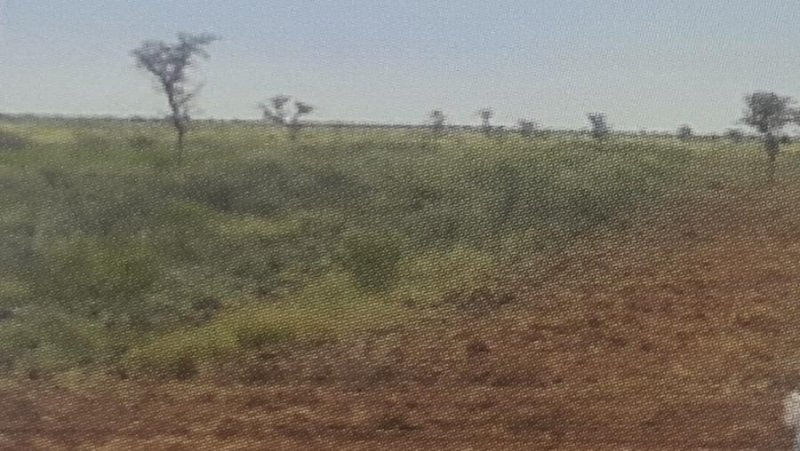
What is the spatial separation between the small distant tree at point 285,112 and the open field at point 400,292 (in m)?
0.06

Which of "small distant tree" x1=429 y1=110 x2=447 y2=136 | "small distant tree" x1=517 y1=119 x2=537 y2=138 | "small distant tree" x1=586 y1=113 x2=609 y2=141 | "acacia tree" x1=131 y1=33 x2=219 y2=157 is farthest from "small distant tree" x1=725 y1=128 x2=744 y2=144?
"acacia tree" x1=131 y1=33 x2=219 y2=157

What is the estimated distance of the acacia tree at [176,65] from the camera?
209 cm

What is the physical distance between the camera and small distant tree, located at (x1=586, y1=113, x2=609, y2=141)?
213cm

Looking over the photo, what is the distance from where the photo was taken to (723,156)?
7.14 feet

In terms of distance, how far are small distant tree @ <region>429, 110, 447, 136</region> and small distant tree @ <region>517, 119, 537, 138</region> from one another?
0.18 metres

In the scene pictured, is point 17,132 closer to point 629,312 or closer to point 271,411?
point 271,411

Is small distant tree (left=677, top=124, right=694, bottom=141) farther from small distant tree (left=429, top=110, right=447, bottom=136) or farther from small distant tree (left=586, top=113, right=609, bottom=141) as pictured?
small distant tree (left=429, top=110, right=447, bottom=136)

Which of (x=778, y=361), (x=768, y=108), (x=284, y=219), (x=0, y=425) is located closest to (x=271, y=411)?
(x=284, y=219)

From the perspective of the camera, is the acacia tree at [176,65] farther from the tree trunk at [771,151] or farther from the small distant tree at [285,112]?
the tree trunk at [771,151]

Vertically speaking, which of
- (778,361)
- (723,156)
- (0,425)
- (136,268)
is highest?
(723,156)

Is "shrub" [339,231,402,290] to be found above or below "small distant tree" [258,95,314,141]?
below

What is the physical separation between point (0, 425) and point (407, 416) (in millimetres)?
958

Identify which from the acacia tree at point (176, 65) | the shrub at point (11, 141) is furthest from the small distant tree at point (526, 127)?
the shrub at point (11, 141)

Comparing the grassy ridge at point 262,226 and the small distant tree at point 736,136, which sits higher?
the small distant tree at point 736,136
